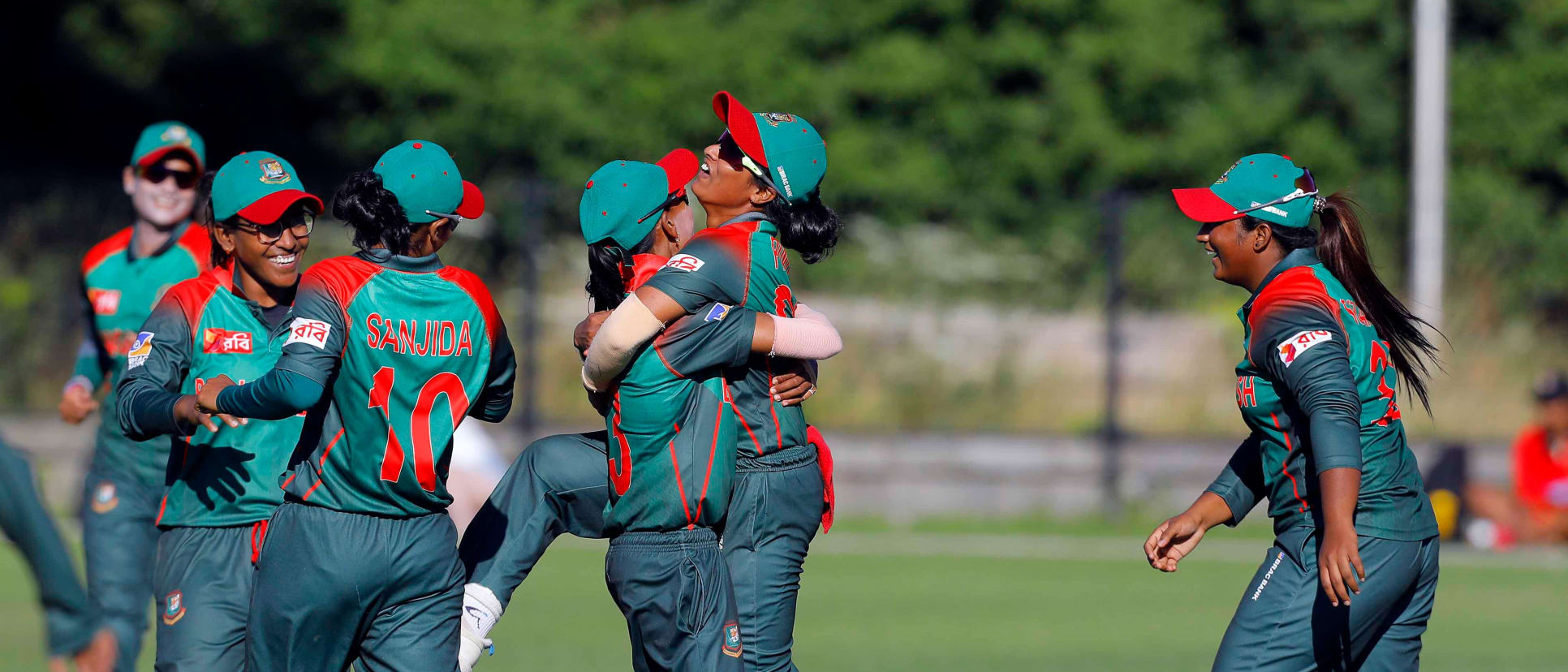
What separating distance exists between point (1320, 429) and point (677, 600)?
188cm

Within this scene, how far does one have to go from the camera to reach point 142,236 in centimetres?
730

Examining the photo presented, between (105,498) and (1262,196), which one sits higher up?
(1262,196)

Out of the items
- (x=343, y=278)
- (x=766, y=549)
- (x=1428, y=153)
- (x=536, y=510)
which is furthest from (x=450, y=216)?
(x=1428, y=153)

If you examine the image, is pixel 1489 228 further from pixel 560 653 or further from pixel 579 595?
pixel 560 653

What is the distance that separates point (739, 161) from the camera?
5516 millimetres

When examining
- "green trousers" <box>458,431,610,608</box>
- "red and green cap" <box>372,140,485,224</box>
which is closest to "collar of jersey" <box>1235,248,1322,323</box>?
"green trousers" <box>458,431,610,608</box>

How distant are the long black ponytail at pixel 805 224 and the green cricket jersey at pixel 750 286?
0.28 ft

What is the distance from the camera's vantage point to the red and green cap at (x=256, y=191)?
18.0 feet

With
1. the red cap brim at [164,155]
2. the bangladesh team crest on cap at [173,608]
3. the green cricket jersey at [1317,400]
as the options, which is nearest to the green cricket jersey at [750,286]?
the green cricket jersey at [1317,400]

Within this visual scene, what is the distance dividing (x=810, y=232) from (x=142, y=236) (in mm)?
3214

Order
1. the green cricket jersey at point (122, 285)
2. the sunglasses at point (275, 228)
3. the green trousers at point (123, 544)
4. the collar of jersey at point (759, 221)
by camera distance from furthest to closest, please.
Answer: the green cricket jersey at point (122, 285) < the green trousers at point (123, 544) < the sunglasses at point (275, 228) < the collar of jersey at point (759, 221)

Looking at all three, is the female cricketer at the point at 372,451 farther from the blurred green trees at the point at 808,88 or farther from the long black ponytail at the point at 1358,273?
the blurred green trees at the point at 808,88

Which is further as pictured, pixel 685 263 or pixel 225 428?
pixel 225 428

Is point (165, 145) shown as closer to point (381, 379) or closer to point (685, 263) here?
point (381, 379)
